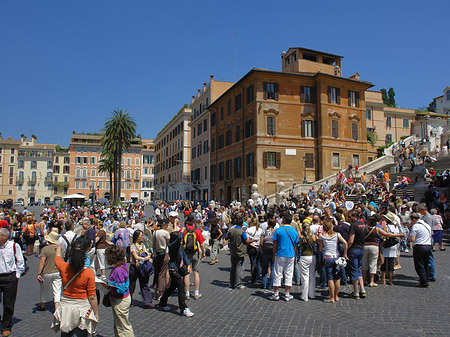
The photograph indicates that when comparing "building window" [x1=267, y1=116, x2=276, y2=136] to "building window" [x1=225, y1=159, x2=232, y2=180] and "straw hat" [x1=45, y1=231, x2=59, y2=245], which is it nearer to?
"building window" [x1=225, y1=159, x2=232, y2=180]

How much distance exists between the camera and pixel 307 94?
34719mm

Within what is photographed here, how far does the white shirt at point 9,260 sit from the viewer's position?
19.0 ft

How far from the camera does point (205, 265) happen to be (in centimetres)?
1220

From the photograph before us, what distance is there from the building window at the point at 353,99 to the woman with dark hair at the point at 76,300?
35.7 metres

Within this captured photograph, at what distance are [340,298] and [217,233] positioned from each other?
594 centimetres

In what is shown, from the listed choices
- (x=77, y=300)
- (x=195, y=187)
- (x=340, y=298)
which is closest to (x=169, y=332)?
(x=77, y=300)

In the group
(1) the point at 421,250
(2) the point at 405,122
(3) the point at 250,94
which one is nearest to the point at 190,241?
(1) the point at 421,250

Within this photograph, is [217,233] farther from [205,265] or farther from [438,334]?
[438,334]

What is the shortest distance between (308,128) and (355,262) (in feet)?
92.1

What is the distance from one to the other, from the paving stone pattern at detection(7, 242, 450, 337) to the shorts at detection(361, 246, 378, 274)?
1.65 feet

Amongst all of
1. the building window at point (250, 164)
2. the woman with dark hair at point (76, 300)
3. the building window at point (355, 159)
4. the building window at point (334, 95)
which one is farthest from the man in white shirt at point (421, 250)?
the building window at point (355, 159)

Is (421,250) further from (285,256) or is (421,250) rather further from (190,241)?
(190,241)

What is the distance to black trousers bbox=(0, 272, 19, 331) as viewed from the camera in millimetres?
5746

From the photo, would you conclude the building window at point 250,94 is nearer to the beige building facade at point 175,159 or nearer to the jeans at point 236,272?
the beige building facade at point 175,159
